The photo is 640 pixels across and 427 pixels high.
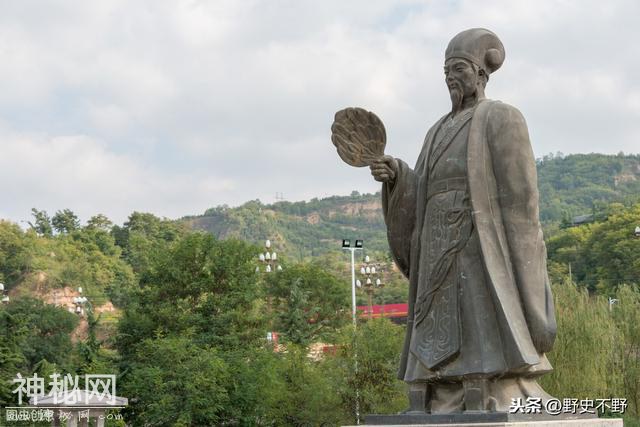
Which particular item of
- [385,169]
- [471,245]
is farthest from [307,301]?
[471,245]

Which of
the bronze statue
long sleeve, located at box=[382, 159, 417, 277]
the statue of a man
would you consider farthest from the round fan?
long sleeve, located at box=[382, 159, 417, 277]

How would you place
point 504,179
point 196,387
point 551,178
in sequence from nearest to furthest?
point 504,179, point 196,387, point 551,178

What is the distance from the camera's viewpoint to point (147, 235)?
92688 mm

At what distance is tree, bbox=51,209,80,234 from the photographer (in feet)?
350

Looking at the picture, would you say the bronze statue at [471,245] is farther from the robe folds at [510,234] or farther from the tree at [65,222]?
the tree at [65,222]

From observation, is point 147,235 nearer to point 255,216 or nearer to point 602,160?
point 255,216

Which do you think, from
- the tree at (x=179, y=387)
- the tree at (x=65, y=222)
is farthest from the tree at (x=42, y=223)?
the tree at (x=179, y=387)

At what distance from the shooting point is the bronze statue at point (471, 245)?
33.0ft

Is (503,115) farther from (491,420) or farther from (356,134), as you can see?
(491,420)

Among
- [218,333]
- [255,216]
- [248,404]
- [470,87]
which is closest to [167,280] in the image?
[218,333]

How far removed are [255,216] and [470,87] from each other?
153860 mm

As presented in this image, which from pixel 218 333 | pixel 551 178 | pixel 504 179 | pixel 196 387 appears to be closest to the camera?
pixel 504 179

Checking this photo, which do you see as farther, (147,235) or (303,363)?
(147,235)

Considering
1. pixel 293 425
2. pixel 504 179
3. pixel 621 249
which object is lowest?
pixel 293 425
